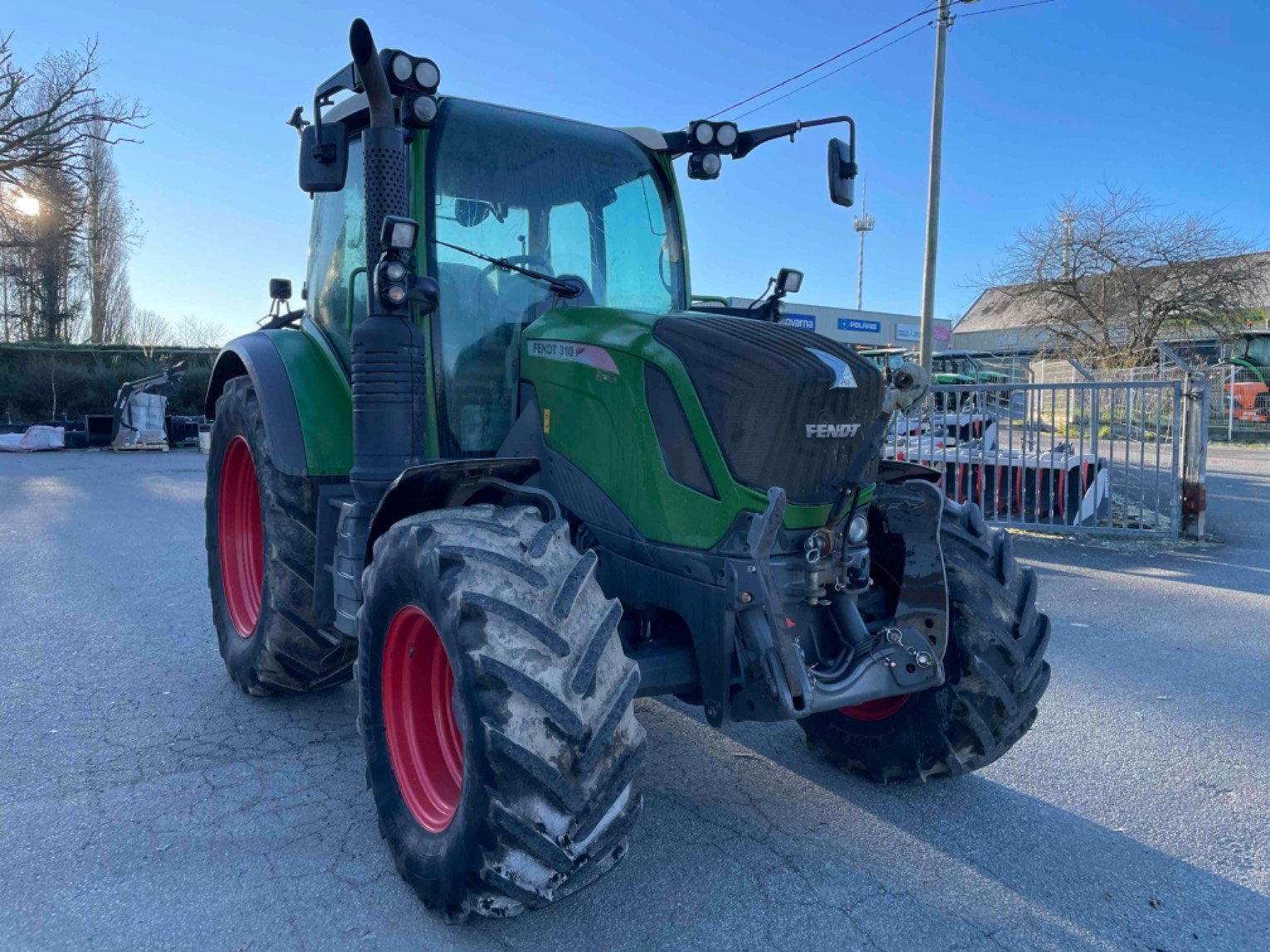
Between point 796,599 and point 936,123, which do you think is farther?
point 936,123

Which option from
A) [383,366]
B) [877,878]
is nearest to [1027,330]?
[877,878]

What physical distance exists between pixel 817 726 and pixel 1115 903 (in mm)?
1177

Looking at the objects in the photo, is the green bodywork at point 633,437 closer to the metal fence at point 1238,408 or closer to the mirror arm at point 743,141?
the mirror arm at point 743,141

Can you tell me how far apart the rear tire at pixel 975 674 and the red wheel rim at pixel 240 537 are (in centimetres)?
311

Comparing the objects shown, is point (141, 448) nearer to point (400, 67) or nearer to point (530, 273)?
point (530, 273)

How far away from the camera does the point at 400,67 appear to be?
3.05m

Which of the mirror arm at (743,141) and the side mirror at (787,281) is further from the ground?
the mirror arm at (743,141)

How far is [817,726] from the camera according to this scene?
3.65m

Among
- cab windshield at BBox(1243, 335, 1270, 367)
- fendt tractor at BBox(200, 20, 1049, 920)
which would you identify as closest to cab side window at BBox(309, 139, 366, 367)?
fendt tractor at BBox(200, 20, 1049, 920)

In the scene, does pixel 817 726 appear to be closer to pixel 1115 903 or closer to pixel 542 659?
pixel 1115 903

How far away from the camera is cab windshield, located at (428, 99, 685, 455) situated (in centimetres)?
346

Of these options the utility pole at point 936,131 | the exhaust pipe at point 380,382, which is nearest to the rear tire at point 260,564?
the exhaust pipe at point 380,382

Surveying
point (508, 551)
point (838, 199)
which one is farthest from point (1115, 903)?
point (838, 199)

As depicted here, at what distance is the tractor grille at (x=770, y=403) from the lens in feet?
8.88
